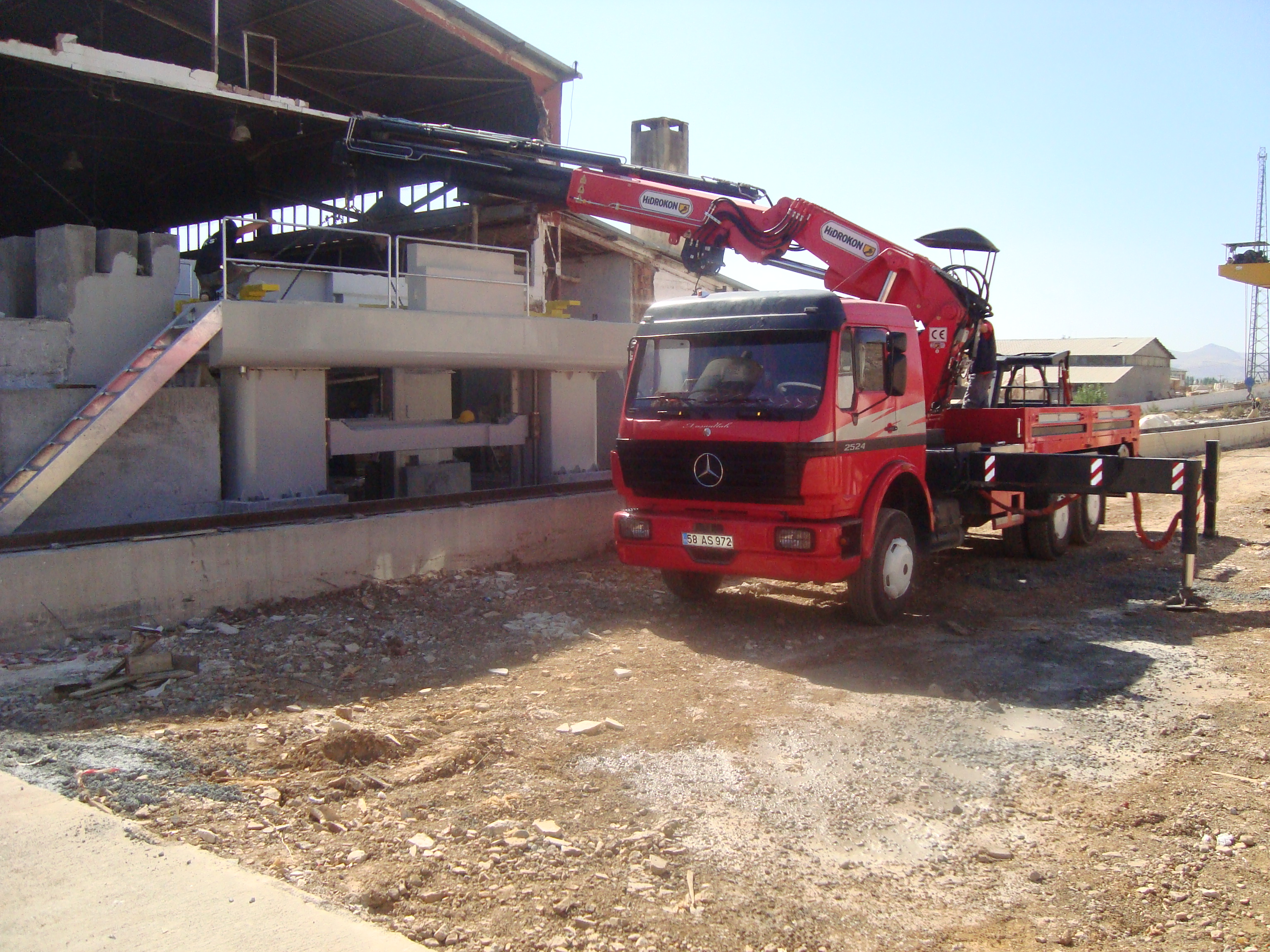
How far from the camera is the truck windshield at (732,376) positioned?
8109 millimetres

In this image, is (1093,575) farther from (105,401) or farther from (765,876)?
(105,401)

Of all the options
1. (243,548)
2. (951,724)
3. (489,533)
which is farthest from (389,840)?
(489,533)

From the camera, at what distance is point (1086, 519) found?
12688mm

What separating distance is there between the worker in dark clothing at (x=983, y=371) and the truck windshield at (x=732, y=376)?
387 centimetres

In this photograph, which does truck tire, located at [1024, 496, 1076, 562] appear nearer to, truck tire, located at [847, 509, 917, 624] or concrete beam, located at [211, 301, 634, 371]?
truck tire, located at [847, 509, 917, 624]

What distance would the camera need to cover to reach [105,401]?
30.5 feet

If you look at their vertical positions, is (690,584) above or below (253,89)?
below

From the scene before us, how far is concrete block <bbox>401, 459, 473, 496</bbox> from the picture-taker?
13.4m

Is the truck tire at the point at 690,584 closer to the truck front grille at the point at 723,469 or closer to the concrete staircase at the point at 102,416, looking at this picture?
the truck front grille at the point at 723,469

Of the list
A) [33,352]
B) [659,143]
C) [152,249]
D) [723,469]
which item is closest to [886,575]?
[723,469]

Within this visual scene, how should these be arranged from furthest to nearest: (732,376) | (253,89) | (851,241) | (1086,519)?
(253,89) → (1086,519) → (851,241) → (732,376)

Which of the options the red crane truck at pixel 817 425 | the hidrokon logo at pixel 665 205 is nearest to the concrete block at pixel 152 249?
the red crane truck at pixel 817 425

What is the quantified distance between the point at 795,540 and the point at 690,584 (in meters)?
1.76

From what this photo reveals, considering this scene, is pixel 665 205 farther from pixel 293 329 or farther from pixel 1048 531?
pixel 1048 531
